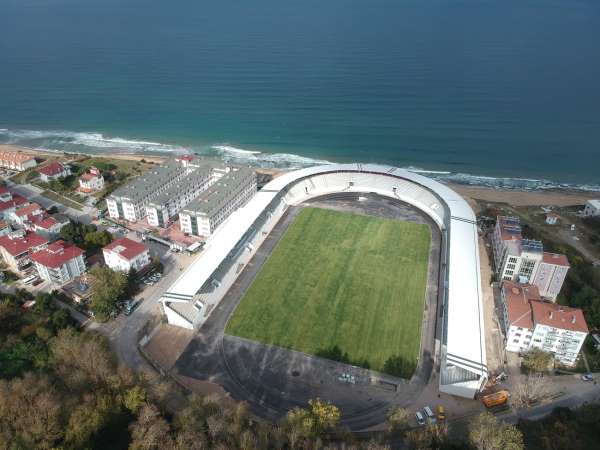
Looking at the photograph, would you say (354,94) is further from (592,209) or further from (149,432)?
(149,432)

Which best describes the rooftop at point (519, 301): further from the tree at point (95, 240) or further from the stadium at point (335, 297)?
the tree at point (95, 240)

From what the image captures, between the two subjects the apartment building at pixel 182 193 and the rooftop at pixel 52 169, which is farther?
the rooftop at pixel 52 169

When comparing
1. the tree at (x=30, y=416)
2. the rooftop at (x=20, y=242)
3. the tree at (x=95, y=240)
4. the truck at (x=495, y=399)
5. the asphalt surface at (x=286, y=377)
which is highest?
the tree at (x=30, y=416)

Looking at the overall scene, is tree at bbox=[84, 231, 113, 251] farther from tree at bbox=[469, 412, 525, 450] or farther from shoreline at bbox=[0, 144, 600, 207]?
tree at bbox=[469, 412, 525, 450]

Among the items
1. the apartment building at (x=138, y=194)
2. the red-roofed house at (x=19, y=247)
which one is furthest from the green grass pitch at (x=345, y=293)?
the red-roofed house at (x=19, y=247)

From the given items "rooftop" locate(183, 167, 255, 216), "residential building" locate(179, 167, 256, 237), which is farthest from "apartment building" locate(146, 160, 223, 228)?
"rooftop" locate(183, 167, 255, 216)

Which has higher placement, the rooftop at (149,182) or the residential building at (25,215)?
the rooftop at (149,182)

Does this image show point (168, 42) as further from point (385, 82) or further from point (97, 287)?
point (97, 287)
